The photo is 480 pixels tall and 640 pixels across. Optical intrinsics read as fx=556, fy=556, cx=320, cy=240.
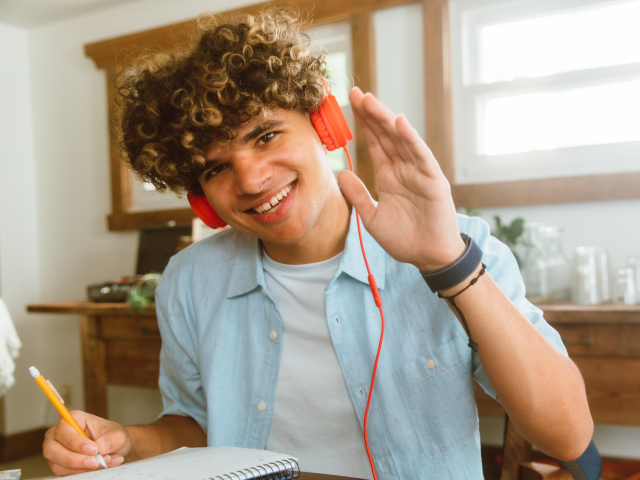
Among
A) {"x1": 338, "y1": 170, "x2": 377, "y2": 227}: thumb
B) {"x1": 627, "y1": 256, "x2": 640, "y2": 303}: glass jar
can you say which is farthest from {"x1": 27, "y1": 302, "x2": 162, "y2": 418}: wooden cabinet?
{"x1": 627, "y1": 256, "x2": 640, "y2": 303}: glass jar

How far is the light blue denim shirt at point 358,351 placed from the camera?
0.96m

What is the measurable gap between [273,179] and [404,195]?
30 cm

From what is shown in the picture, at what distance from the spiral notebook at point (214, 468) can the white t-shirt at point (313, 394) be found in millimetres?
333

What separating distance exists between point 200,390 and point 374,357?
1.32 ft

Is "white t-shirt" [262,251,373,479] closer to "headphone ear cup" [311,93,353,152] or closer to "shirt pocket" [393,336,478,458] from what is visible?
"shirt pocket" [393,336,478,458]

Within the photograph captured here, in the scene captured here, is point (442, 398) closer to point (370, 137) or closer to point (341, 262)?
point (341, 262)

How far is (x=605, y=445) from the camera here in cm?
202

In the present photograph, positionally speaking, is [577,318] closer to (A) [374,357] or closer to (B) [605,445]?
→ (B) [605,445]

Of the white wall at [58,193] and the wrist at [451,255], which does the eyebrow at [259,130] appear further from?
the white wall at [58,193]

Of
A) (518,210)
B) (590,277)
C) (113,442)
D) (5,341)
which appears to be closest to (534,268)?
(590,277)

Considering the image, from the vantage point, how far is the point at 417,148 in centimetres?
71

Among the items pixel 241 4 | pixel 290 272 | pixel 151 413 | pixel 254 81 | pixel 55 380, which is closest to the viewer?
pixel 254 81

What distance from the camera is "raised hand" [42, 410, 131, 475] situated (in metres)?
0.81

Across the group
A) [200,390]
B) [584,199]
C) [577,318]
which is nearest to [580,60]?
[584,199]
